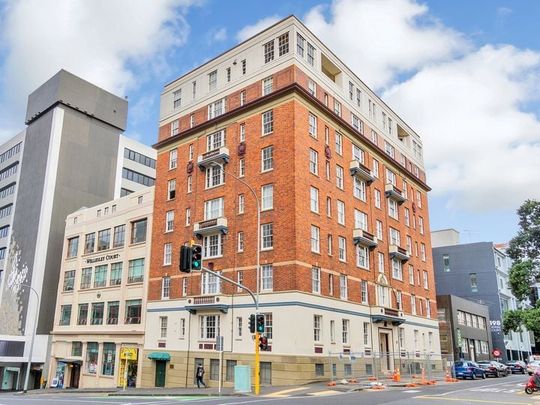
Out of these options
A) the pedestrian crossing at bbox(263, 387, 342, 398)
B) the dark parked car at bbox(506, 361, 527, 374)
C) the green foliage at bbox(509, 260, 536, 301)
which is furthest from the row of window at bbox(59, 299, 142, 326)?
the dark parked car at bbox(506, 361, 527, 374)

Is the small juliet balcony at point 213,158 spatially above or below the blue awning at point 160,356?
above

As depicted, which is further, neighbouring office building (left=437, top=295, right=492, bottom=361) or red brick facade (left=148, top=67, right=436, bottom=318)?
neighbouring office building (left=437, top=295, right=492, bottom=361)

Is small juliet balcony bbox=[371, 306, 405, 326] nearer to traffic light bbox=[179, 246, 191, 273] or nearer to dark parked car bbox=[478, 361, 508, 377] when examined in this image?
dark parked car bbox=[478, 361, 508, 377]

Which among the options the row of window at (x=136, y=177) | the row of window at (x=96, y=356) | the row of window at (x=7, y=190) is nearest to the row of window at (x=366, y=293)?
the row of window at (x=96, y=356)

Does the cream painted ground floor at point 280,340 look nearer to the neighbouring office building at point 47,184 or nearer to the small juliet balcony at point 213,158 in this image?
the small juliet balcony at point 213,158

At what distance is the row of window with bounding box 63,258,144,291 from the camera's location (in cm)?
4997

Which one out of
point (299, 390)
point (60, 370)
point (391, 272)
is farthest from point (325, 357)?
point (60, 370)

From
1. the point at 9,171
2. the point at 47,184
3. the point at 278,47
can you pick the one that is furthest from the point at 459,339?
the point at 9,171

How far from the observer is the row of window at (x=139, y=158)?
7481cm

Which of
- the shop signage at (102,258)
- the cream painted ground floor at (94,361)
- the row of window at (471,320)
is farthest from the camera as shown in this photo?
the row of window at (471,320)

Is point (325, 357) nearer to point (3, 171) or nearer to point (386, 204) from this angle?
point (386, 204)

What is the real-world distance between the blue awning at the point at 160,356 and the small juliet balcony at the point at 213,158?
16.0 meters

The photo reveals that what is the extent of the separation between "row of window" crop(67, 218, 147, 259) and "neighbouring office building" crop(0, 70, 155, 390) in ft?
15.2

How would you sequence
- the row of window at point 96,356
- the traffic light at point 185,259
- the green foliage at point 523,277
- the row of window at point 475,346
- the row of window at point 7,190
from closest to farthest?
the traffic light at point 185,259 < the green foliage at point 523,277 < the row of window at point 96,356 < the row of window at point 475,346 < the row of window at point 7,190
